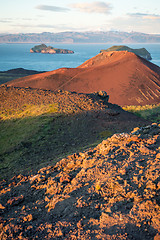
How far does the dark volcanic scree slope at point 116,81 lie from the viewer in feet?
112

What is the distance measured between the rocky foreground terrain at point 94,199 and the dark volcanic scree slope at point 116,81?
25.5m

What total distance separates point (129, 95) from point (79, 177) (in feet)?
93.7

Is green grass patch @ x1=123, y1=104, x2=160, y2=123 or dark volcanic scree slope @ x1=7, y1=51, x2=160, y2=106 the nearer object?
green grass patch @ x1=123, y1=104, x2=160, y2=123

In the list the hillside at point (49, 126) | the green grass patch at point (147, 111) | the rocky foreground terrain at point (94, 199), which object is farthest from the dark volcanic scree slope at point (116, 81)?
the rocky foreground terrain at point (94, 199)

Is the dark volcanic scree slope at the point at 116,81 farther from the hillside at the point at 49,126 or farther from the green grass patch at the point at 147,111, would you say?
the hillside at the point at 49,126

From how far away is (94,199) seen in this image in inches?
219

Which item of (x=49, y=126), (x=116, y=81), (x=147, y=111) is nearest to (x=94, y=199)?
(x=49, y=126)

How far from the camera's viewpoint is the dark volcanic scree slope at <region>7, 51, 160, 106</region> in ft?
112

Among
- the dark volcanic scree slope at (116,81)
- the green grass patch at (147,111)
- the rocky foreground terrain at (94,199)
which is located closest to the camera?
the rocky foreground terrain at (94,199)

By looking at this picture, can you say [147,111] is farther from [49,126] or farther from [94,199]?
[94,199]

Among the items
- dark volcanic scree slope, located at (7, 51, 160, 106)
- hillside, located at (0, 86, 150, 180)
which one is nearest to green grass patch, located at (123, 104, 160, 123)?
dark volcanic scree slope, located at (7, 51, 160, 106)

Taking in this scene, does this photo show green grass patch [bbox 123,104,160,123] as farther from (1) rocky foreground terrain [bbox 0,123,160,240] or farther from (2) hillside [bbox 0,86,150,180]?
(1) rocky foreground terrain [bbox 0,123,160,240]

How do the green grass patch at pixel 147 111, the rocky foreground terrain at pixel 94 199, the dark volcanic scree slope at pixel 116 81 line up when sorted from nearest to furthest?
the rocky foreground terrain at pixel 94 199
the green grass patch at pixel 147 111
the dark volcanic scree slope at pixel 116 81

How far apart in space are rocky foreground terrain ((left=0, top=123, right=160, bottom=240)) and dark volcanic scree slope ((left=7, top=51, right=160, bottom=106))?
83.7 feet
